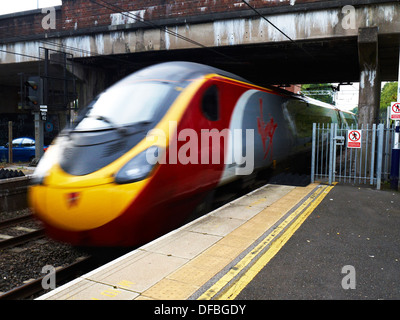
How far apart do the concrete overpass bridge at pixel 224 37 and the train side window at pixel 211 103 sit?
4.49 m

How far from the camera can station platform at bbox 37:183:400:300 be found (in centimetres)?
357

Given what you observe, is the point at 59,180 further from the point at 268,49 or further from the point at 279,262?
the point at 268,49

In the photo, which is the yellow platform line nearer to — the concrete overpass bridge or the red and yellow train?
the red and yellow train

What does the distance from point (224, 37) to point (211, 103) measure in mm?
6986

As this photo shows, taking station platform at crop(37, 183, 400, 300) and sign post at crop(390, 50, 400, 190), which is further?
sign post at crop(390, 50, 400, 190)

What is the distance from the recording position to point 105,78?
59.9ft

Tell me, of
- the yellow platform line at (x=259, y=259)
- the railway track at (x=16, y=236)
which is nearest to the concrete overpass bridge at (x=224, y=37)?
the yellow platform line at (x=259, y=259)

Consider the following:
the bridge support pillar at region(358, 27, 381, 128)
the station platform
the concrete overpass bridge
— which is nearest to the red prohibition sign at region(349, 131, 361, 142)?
→ the bridge support pillar at region(358, 27, 381, 128)

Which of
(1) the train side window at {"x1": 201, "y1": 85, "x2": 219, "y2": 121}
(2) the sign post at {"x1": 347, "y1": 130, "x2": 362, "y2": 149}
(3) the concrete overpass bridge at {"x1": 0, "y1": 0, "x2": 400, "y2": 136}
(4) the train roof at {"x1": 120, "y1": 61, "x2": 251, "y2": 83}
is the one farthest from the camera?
(3) the concrete overpass bridge at {"x1": 0, "y1": 0, "x2": 400, "y2": 136}

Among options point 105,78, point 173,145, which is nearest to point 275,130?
point 173,145

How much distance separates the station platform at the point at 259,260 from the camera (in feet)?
11.7

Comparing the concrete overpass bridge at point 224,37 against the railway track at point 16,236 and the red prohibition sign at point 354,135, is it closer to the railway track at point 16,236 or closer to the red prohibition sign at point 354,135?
the red prohibition sign at point 354,135

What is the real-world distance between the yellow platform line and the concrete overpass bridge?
6.46m
